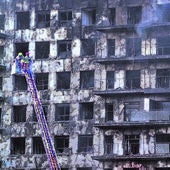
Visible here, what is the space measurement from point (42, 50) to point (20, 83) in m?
3.79

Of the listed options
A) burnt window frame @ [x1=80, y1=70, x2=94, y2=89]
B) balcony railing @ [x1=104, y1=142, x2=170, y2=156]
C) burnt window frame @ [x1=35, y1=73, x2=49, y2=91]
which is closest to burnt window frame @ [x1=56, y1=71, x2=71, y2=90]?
burnt window frame @ [x1=35, y1=73, x2=49, y2=91]

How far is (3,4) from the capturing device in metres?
76.9

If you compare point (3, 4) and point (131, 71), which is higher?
point (3, 4)

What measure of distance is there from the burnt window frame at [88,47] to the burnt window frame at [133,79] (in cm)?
410

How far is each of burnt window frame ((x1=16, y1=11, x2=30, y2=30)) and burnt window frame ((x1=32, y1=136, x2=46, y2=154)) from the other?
10927 millimetres

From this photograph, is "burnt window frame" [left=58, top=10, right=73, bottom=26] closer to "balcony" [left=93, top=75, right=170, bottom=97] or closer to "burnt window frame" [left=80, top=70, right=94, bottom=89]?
"burnt window frame" [left=80, top=70, right=94, bottom=89]

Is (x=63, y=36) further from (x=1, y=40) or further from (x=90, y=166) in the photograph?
(x=90, y=166)

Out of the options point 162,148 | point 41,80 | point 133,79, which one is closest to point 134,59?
point 133,79

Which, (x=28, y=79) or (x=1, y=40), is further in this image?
(x=1, y=40)

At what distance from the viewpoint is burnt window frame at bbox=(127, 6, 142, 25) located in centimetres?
7188

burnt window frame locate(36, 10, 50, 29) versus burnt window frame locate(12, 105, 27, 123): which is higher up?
burnt window frame locate(36, 10, 50, 29)

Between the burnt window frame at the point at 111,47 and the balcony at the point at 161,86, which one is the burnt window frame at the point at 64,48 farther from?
the balcony at the point at 161,86

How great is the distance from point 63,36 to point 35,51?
318 cm

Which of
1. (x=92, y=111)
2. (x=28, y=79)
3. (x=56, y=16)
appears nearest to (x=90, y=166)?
(x=92, y=111)
